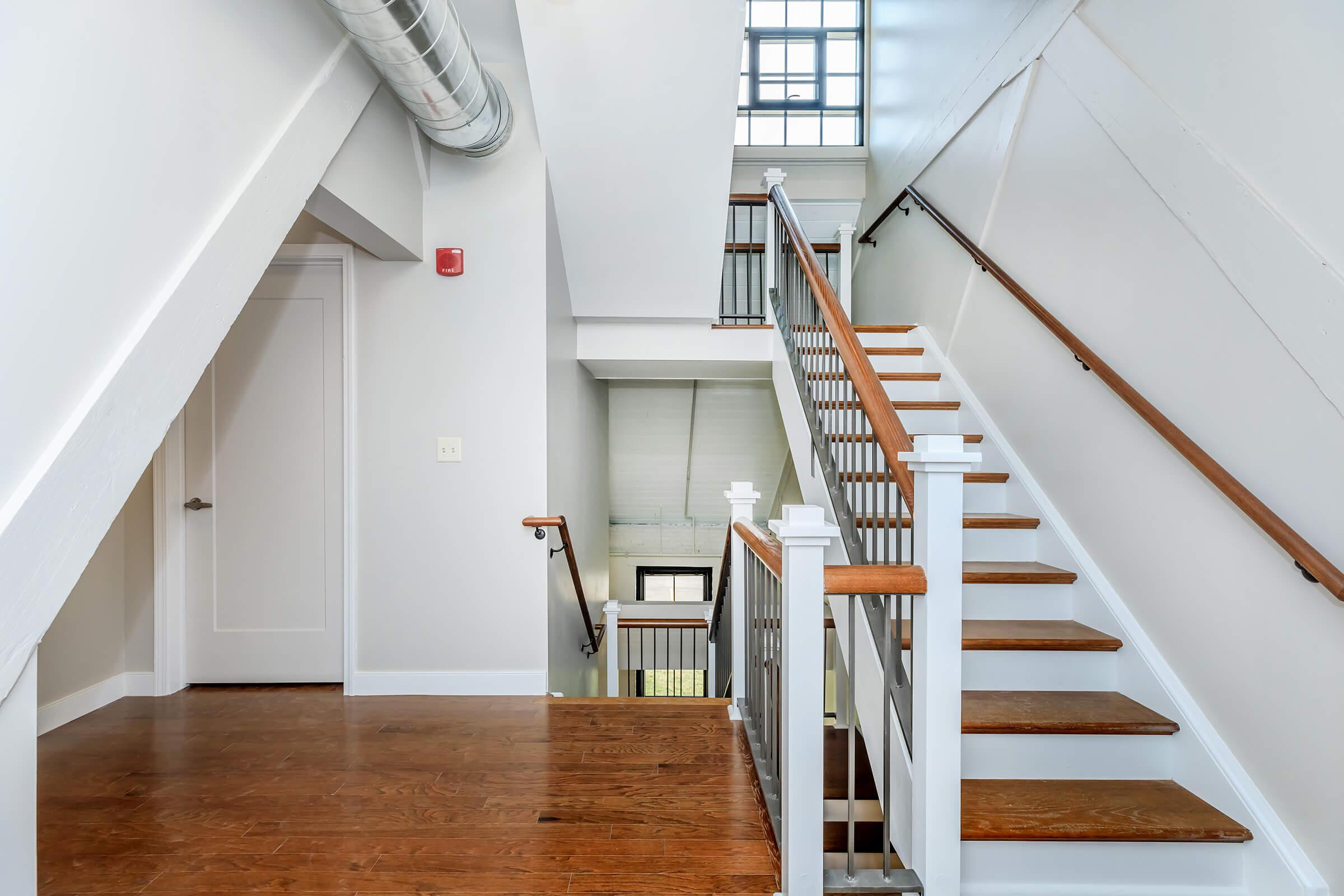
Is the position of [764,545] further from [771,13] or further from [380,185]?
[771,13]

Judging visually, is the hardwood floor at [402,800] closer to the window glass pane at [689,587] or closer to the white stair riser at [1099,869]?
the white stair riser at [1099,869]

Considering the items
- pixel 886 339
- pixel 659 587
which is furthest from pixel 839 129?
pixel 659 587

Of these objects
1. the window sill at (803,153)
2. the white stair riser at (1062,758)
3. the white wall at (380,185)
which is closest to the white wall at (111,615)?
the white wall at (380,185)

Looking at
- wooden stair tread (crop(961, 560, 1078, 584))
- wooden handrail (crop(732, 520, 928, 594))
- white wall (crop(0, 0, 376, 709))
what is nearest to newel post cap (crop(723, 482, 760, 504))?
wooden stair tread (crop(961, 560, 1078, 584))

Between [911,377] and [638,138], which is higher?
[638,138]

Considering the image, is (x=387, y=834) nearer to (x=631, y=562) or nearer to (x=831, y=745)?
(x=831, y=745)

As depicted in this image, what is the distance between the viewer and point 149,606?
9.71ft

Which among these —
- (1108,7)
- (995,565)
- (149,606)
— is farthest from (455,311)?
(1108,7)

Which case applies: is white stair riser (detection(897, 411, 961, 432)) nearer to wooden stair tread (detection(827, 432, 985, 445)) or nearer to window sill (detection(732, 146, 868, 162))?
wooden stair tread (detection(827, 432, 985, 445))

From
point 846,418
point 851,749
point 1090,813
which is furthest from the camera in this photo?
point 846,418

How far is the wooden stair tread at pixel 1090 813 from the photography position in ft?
5.33

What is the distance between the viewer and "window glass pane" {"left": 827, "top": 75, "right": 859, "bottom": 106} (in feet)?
17.9

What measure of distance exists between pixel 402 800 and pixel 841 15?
20.2 ft

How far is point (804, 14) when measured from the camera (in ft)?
18.0
